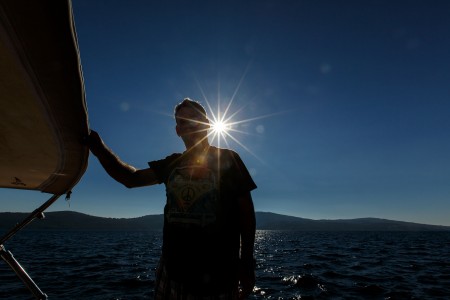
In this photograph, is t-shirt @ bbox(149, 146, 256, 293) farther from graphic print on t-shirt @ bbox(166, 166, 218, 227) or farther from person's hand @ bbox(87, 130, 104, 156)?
person's hand @ bbox(87, 130, 104, 156)

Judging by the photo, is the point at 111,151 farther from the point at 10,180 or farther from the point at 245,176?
the point at 10,180

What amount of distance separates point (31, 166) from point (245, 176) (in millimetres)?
2319

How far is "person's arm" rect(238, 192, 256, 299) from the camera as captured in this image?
216 cm

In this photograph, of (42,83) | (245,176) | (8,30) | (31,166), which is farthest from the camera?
(31,166)

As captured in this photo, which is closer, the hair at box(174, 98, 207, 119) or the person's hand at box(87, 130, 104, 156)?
the person's hand at box(87, 130, 104, 156)

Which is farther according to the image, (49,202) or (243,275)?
(49,202)

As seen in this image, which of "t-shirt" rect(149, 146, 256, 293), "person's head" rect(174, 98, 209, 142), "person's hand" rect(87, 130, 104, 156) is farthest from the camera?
"person's head" rect(174, 98, 209, 142)

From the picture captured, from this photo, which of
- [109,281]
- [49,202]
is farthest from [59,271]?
[49,202]

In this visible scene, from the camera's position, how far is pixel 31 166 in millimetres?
2887

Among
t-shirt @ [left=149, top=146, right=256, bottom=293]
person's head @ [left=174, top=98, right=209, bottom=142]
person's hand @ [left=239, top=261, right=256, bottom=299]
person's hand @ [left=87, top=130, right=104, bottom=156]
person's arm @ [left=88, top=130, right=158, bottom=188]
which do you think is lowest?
person's hand @ [left=239, top=261, right=256, bottom=299]

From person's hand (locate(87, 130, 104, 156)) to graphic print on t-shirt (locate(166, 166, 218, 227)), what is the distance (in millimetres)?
673

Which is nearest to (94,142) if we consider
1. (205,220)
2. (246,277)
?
(205,220)

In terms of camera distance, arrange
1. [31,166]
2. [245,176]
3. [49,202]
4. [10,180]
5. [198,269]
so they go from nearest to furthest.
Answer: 1. [198,269]
2. [245,176]
3. [31,166]
4. [10,180]
5. [49,202]

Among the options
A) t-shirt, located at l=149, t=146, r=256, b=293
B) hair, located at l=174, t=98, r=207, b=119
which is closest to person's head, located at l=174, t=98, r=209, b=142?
hair, located at l=174, t=98, r=207, b=119
